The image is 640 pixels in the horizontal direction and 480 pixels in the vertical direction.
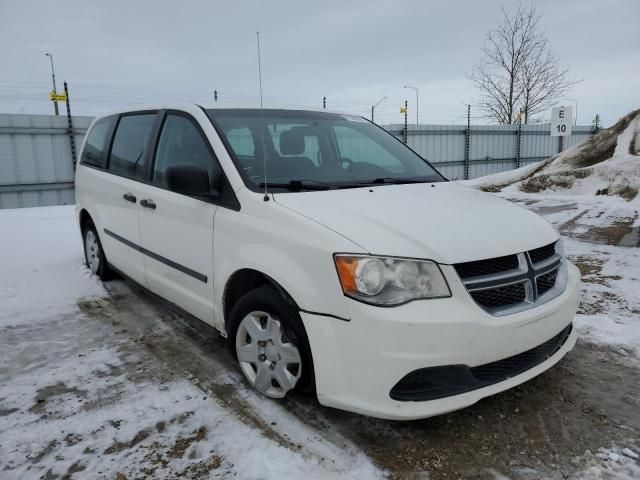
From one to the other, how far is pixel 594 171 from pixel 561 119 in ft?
11.9

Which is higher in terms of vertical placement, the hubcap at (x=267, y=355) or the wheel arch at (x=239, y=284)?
the wheel arch at (x=239, y=284)

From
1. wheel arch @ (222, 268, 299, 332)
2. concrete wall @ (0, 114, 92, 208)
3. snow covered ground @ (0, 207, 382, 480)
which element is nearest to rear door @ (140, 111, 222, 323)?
wheel arch @ (222, 268, 299, 332)

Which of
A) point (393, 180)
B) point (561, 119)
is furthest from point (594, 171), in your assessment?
point (393, 180)

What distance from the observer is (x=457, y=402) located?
212 cm

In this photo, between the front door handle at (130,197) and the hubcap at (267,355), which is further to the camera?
the front door handle at (130,197)

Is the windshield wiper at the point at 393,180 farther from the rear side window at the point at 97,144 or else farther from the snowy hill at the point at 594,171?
the snowy hill at the point at 594,171

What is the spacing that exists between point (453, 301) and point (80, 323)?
306cm

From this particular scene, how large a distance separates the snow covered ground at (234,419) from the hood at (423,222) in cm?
89

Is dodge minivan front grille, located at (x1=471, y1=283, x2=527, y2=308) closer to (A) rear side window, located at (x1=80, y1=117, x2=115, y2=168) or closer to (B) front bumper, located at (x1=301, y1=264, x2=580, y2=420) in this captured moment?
(B) front bumper, located at (x1=301, y1=264, x2=580, y2=420)

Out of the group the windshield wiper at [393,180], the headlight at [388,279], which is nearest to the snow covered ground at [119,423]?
the headlight at [388,279]

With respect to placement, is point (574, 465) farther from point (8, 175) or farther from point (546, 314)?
point (8, 175)

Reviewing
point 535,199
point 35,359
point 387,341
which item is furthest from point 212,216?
point 535,199

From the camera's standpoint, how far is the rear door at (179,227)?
9.70ft

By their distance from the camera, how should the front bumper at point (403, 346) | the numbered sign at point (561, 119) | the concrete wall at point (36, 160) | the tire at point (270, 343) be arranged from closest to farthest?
the front bumper at point (403, 346)
the tire at point (270, 343)
the concrete wall at point (36, 160)
the numbered sign at point (561, 119)
